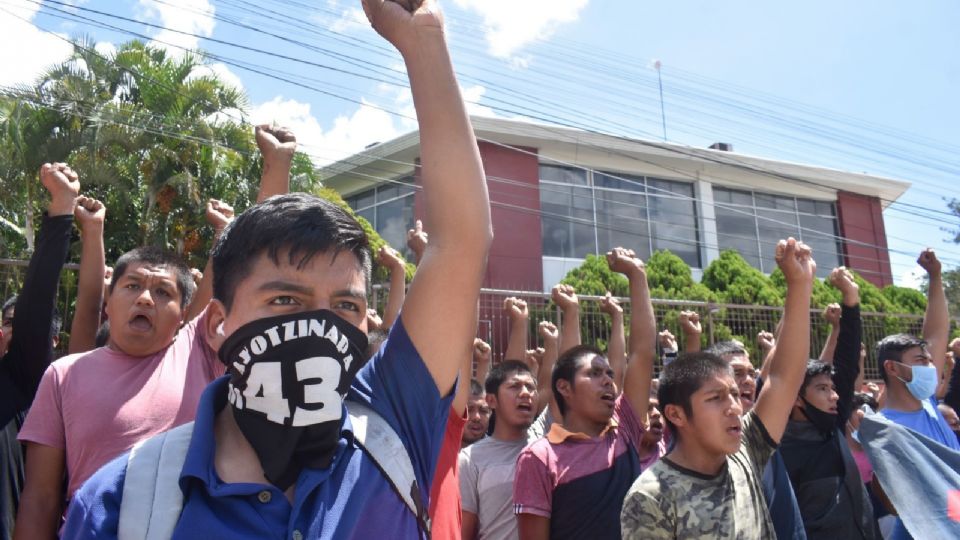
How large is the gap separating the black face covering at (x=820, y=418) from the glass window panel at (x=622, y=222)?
14.6m

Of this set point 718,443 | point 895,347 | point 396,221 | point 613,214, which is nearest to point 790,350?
point 718,443

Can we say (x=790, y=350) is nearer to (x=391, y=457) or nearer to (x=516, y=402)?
(x=516, y=402)

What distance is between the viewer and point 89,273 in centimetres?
331

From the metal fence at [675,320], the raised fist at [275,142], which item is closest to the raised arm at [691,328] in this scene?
the metal fence at [675,320]

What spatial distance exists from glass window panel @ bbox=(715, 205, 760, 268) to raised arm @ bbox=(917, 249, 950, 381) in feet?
47.4

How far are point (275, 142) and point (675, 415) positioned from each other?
2.07 m

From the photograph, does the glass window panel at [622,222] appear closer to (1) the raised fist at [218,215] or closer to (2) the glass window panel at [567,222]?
(2) the glass window panel at [567,222]

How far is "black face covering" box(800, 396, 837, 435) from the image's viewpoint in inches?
173

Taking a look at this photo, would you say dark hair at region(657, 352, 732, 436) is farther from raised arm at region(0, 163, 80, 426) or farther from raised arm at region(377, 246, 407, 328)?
raised arm at region(0, 163, 80, 426)

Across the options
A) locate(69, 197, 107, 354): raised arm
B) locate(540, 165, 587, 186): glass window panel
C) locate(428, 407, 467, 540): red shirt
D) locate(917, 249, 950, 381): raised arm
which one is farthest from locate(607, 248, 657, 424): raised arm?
locate(540, 165, 587, 186): glass window panel

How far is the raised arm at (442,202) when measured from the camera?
1.48 metres

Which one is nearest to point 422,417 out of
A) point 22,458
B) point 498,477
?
point 22,458

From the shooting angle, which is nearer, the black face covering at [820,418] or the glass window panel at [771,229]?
the black face covering at [820,418]

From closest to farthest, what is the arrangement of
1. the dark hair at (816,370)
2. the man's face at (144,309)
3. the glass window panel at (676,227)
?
the man's face at (144,309) < the dark hair at (816,370) < the glass window panel at (676,227)
